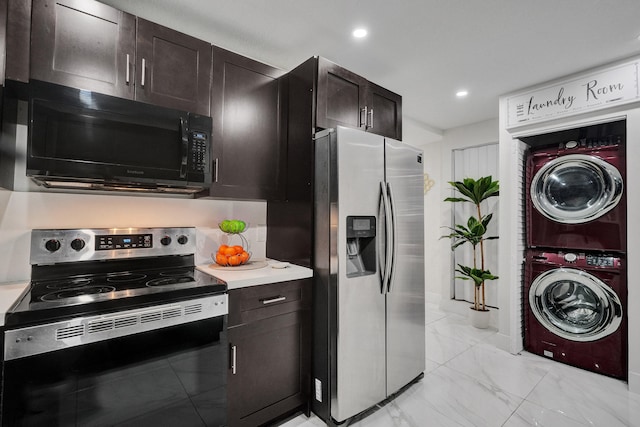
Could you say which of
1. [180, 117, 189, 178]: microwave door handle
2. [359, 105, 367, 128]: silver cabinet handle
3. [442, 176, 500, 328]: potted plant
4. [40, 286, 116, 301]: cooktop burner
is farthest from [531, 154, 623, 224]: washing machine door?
[40, 286, 116, 301]: cooktop burner

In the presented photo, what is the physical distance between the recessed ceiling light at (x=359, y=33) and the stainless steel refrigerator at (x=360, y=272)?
76 centimetres

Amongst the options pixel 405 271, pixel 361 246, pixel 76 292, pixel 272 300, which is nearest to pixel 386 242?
pixel 361 246

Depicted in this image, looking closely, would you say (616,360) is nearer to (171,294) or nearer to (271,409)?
(271,409)

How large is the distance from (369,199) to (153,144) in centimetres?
130

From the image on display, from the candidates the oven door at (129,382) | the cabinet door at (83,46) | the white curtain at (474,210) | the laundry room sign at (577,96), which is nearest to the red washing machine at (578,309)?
the white curtain at (474,210)

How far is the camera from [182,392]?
1466 millimetres

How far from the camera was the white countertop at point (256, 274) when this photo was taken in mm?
1682

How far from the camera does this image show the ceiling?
185 cm

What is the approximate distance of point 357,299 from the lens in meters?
1.90

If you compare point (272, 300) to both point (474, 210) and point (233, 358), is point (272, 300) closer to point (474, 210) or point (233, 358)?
point (233, 358)

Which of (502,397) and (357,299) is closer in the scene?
(357,299)

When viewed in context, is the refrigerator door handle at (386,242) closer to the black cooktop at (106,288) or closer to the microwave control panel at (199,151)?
the black cooktop at (106,288)

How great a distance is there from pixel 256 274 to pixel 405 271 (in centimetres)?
107

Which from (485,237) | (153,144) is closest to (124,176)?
(153,144)
